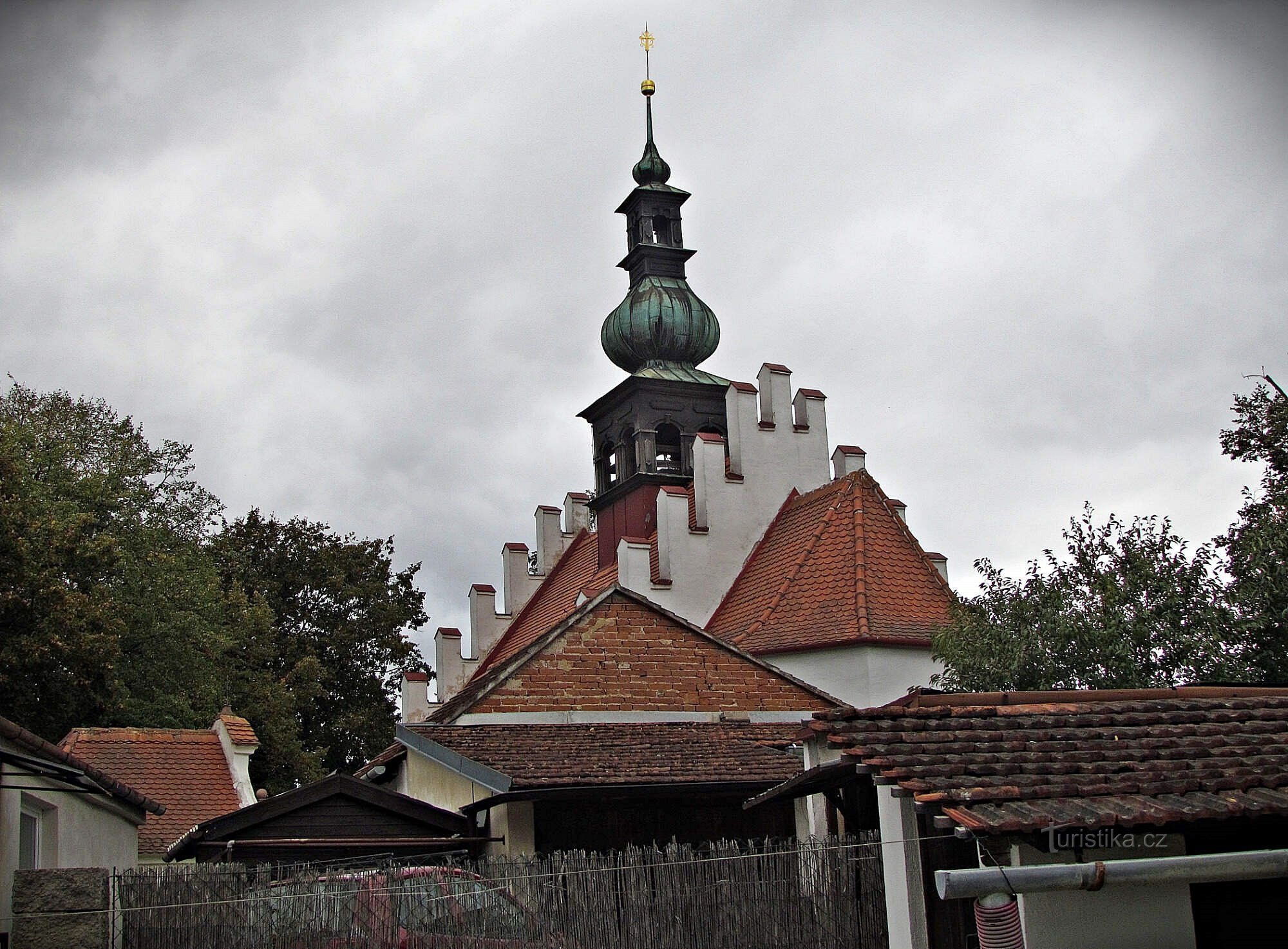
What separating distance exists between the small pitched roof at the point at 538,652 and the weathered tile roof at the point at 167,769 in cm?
652

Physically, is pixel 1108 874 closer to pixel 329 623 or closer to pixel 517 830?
pixel 517 830

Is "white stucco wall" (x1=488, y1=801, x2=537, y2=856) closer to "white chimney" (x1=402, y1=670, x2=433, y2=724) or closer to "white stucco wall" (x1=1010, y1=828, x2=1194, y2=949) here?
"white stucco wall" (x1=1010, y1=828, x2=1194, y2=949)

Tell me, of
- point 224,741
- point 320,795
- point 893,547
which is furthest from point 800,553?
point 320,795

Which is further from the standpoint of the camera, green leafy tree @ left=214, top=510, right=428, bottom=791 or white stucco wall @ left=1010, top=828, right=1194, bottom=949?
green leafy tree @ left=214, top=510, right=428, bottom=791

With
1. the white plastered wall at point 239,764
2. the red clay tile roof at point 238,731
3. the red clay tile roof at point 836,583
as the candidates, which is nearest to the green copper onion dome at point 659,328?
the red clay tile roof at point 836,583

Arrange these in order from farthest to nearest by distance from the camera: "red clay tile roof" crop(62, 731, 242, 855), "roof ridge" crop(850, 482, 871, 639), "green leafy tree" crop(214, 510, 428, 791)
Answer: "green leafy tree" crop(214, 510, 428, 791)
"roof ridge" crop(850, 482, 871, 639)
"red clay tile roof" crop(62, 731, 242, 855)

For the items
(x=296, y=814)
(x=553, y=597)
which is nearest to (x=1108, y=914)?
(x=296, y=814)

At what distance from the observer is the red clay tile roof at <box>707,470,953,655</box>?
87.4ft

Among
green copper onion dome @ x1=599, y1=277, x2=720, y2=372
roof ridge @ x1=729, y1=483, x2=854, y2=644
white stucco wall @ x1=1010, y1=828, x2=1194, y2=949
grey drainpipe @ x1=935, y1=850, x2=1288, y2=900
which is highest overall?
green copper onion dome @ x1=599, y1=277, x2=720, y2=372

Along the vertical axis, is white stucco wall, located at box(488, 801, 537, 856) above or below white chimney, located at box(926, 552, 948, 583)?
below

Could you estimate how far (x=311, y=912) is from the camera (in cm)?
1238

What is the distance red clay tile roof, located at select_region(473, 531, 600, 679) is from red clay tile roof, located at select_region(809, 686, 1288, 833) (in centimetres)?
2277

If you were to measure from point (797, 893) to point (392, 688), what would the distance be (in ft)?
115

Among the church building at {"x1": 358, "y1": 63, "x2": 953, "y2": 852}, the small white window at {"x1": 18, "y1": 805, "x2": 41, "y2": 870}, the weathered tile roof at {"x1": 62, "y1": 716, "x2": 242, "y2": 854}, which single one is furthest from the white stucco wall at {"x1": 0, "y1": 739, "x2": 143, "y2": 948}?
the weathered tile roof at {"x1": 62, "y1": 716, "x2": 242, "y2": 854}
